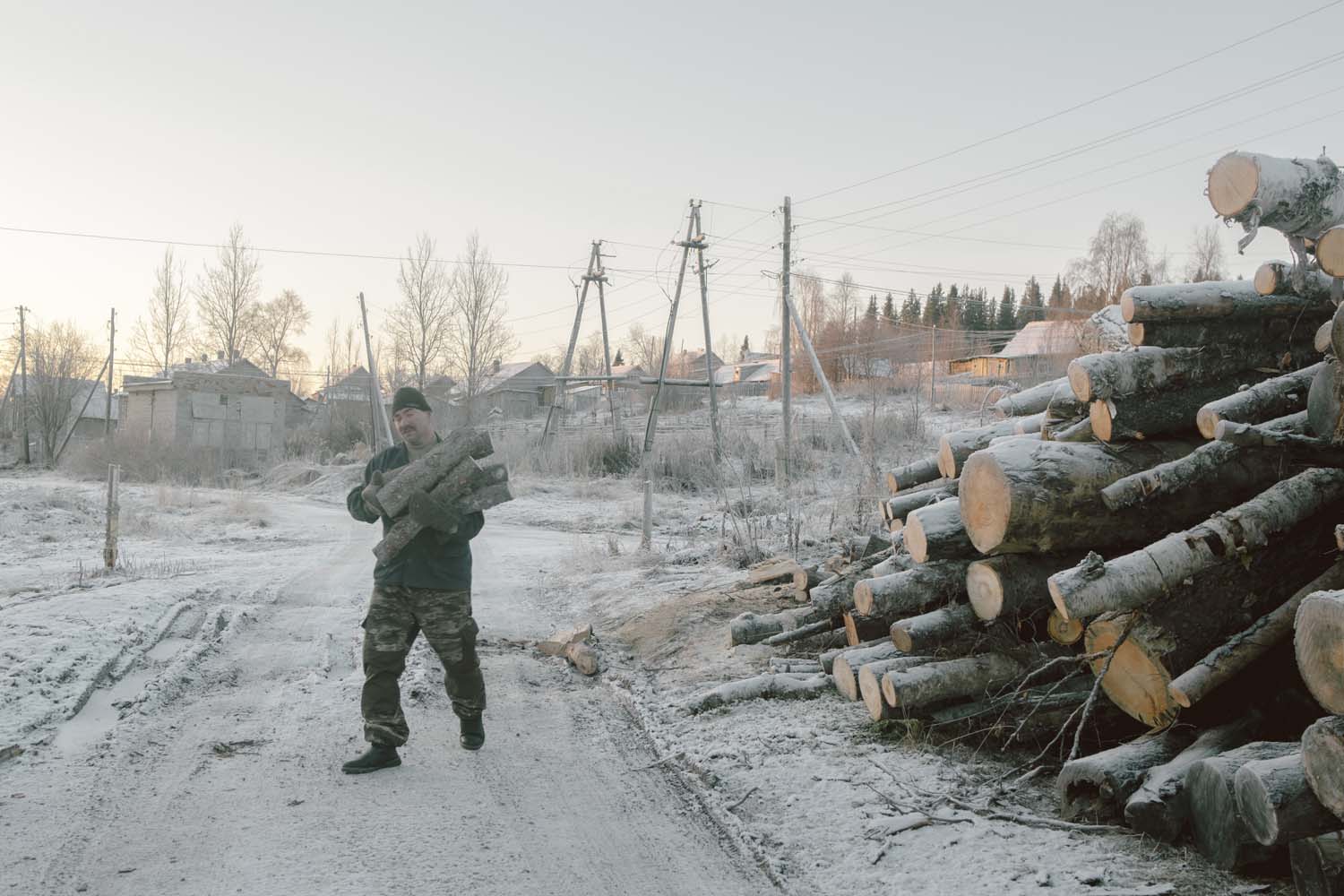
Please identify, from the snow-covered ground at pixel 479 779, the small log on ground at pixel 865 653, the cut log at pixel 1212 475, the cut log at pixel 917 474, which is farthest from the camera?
the cut log at pixel 917 474

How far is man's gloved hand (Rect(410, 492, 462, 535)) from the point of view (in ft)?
15.2

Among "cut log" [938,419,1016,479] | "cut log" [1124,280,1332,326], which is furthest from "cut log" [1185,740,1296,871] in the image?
"cut log" [938,419,1016,479]

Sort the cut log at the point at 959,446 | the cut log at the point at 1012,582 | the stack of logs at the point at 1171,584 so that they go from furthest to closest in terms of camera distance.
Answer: the cut log at the point at 959,446 → the cut log at the point at 1012,582 → the stack of logs at the point at 1171,584

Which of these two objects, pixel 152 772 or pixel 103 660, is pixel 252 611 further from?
pixel 152 772

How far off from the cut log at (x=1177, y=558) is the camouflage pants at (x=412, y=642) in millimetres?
2897

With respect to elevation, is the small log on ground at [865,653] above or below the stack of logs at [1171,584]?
below

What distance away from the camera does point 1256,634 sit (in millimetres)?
3502

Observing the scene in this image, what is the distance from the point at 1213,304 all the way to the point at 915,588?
6.58 feet

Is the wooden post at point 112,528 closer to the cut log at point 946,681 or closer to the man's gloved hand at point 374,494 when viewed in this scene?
the man's gloved hand at point 374,494

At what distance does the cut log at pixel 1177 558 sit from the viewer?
11.4 ft

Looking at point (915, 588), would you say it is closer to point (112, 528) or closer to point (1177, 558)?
point (1177, 558)

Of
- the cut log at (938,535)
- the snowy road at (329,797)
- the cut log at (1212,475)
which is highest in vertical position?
the cut log at (1212,475)

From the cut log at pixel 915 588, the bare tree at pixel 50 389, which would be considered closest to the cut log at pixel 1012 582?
the cut log at pixel 915 588

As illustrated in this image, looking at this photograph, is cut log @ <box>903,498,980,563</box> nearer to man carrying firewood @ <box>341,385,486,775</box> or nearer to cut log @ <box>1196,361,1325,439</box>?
cut log @ <box>1196,361,1325,439</box>
